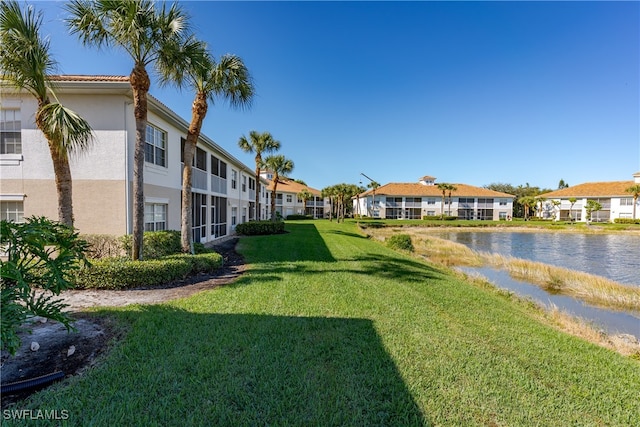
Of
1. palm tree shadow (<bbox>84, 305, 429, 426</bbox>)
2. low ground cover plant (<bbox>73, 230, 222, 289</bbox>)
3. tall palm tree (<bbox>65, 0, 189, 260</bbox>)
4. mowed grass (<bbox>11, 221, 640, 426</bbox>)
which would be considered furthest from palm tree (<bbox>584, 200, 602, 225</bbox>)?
tall palm tree (<bbox>65, 0, 189, 260</bbox>)

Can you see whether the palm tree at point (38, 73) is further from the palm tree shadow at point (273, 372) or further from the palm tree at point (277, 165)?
the palm tree at point (277, 165)

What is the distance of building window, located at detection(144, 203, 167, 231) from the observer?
11.5 metres

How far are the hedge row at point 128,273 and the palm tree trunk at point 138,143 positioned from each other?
0.78 metres

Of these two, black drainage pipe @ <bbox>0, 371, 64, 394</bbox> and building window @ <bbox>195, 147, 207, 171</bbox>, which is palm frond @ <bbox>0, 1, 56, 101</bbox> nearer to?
black drainage pipe @ <bbox>0, 371, 64, 394</bbox>

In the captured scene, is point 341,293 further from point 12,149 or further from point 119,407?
point 12,149

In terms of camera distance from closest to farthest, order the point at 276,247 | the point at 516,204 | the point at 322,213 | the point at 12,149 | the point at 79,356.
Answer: the point at 79,356
the point at 12,149
the point at 276,247
the point at 322,213
the point at 516,204

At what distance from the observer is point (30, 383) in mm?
3287

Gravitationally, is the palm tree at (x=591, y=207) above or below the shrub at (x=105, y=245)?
above

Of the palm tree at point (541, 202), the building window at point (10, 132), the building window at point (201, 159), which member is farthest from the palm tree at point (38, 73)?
the palm tree at point (541, 202)

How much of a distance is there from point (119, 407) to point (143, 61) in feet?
29.3

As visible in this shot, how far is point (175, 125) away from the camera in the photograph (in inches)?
512

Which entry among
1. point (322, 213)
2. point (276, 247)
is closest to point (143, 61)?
point (276, 247)

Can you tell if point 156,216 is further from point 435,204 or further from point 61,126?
point 435,204

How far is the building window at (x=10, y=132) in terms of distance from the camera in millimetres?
9773
